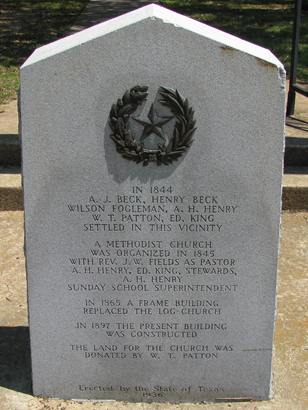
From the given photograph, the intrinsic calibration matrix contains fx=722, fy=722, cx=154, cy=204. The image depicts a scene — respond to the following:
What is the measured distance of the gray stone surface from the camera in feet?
11.0

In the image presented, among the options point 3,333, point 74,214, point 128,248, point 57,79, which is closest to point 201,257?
point 128,248

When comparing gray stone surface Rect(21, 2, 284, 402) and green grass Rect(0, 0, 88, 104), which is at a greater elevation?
green grass Rect(0, 0, 88, 104)

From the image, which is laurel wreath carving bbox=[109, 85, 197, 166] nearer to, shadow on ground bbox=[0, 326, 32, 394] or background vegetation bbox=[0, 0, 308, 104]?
shadow on ground bbox=[0, 326, 32, 394]

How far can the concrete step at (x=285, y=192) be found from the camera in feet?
21.0

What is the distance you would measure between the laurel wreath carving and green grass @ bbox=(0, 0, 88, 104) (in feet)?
19.7

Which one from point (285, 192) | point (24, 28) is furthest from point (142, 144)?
point (24, 28)

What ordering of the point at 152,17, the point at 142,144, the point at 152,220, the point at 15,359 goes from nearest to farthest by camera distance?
the point at 152,17, the point at 142,144, the point at 152,220, the point at 15,359

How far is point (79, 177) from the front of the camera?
11.7ft

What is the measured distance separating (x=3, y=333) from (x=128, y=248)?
135 centimetres

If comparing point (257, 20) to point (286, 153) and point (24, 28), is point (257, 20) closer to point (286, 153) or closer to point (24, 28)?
point (24, 28)

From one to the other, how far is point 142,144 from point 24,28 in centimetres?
1122

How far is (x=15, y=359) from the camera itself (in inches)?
168

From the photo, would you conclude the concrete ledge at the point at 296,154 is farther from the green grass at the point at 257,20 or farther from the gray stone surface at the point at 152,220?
the green grass at the point at 257,20

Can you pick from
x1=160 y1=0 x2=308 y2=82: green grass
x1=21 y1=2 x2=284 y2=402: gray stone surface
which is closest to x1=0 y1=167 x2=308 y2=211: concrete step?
x1=21 y1=2 x2=284 y2=402: gray stone surface
